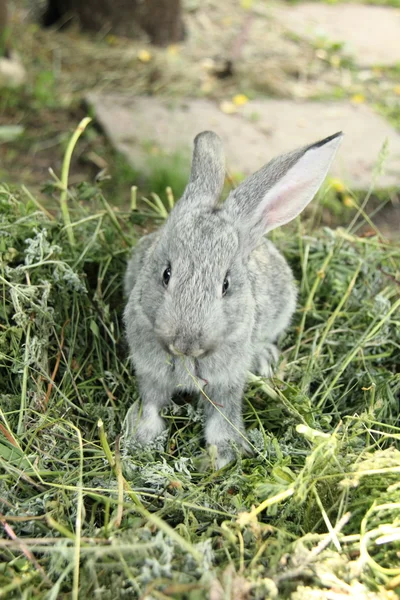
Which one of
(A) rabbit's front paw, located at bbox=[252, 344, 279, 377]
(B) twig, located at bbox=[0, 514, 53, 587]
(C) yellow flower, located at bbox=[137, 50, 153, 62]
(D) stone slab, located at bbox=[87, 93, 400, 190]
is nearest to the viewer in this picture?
(B) twig, located at bbox=[0, 514, 53, 587]

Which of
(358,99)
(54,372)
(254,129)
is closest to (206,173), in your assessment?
(54,372)

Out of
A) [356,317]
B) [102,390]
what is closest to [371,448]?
[356,317]

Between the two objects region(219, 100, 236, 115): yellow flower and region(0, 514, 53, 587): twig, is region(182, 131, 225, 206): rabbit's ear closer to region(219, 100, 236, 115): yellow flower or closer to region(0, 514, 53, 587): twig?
region(0, 514, 53, 587): twig

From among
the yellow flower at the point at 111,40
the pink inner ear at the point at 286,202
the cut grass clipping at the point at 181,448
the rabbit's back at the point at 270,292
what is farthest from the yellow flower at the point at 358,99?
the pink inner ear at the point at 286,202

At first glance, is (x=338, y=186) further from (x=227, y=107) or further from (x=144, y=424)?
(x=144, y=424)

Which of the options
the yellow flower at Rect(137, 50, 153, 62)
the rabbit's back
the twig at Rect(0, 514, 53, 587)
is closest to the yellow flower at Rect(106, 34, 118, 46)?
the yellow flower at Rect(137, 50, 153, 62)

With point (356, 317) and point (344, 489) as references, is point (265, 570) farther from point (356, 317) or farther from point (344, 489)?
point (356, 317)
